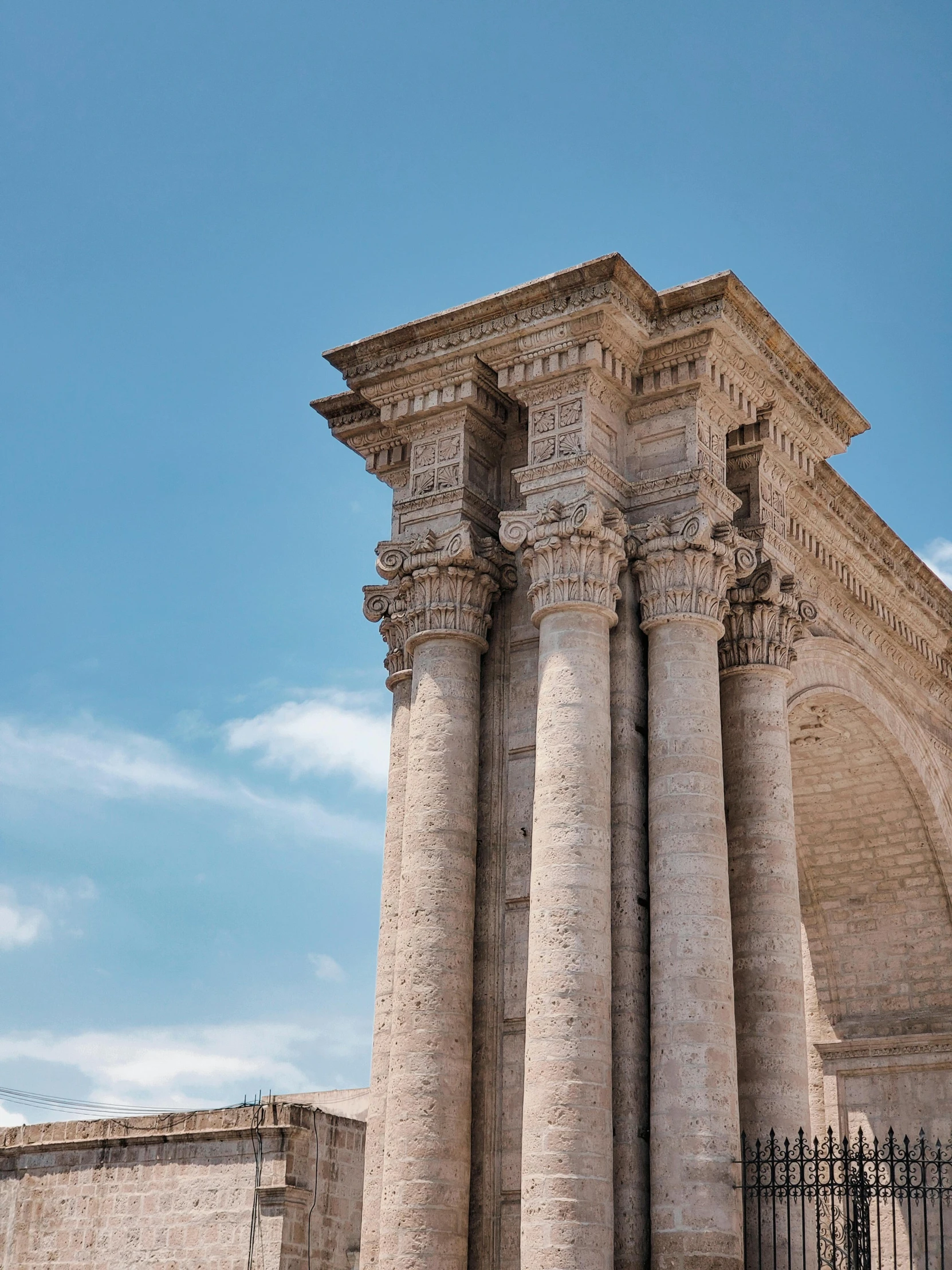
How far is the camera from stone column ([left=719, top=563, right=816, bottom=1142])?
398 inches

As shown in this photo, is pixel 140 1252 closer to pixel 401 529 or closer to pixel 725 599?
pixel 401 529

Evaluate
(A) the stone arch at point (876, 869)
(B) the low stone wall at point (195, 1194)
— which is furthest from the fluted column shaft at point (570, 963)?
(B) the low stone wall at point (195, 1194)

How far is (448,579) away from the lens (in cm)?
1116

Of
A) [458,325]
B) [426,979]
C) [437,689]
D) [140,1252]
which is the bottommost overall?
[140,1252]

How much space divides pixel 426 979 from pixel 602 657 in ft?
8.12

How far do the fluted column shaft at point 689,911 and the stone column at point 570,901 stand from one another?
318 millimetres

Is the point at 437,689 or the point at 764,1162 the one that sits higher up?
the point at 437,689

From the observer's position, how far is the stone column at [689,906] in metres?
9.03

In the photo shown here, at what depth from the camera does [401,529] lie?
11734mm

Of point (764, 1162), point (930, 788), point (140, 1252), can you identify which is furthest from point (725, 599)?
point (140, 1252)

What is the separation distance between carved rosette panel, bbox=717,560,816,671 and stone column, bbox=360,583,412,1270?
2.50 m

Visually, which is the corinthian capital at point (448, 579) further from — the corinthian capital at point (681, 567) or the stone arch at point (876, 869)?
the stone arch at point (876, 869)

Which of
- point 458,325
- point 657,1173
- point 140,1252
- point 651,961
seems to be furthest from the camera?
point 140,1252

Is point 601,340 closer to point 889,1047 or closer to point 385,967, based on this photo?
point 385,967
